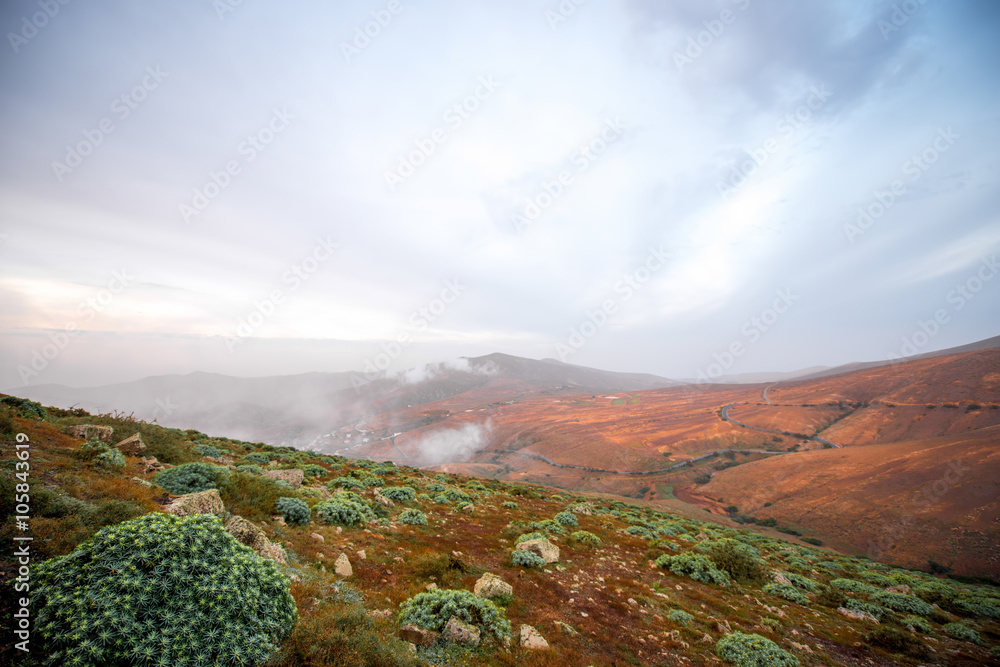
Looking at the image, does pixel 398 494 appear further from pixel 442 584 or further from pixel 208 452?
pixel 208 452

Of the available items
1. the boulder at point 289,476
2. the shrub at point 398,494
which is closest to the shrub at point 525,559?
the shrub at point 398,494

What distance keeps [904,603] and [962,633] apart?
72.8 inches

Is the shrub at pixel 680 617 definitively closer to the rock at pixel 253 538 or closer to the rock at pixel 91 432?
the rock at pixel 253 538

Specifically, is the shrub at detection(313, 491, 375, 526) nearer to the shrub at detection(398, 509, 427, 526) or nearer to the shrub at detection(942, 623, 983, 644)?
the shrub at detection(398, 509, 427, 526)

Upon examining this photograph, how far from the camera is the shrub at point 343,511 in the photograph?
8.73 metres

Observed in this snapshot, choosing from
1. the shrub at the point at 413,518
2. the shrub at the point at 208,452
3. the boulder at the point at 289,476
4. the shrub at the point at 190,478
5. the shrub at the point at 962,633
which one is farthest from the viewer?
the shrub at the point at 208,452

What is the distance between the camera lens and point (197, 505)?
6094 millimetres

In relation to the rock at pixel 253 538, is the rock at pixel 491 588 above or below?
below

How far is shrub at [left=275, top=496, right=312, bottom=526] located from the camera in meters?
7.98

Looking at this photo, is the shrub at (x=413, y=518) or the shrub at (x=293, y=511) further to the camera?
the shrub at (x=413, y=518)

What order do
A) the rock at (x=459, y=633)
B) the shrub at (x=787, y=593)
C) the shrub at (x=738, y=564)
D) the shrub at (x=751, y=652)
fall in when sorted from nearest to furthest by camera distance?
the rock at (x=459, y=633) → the shrub at (x=751, y=652) → the shrub at (x=787, y=593) → the shrub at (x=738, y=564)

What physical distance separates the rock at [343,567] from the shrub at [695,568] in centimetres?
918

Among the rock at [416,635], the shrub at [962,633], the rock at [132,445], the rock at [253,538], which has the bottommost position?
the shrub at [962,633]

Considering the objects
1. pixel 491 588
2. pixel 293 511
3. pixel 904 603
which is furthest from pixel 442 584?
pixel 904 603
